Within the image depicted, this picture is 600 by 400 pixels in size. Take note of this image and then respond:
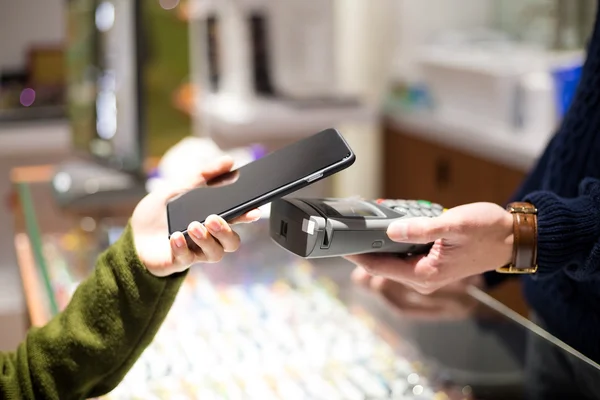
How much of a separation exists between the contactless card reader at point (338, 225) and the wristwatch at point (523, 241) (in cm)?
8

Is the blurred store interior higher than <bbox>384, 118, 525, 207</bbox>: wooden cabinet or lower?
higher

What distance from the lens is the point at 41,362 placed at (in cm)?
88

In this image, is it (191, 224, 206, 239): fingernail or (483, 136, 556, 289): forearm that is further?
(483, 136, 556, 289): forearm

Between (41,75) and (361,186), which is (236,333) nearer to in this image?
(361,186)

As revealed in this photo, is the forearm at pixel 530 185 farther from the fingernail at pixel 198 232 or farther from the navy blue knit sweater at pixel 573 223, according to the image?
the fingernail at pixel 198 232

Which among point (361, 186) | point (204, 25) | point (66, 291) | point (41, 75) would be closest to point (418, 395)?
point (66, 291)

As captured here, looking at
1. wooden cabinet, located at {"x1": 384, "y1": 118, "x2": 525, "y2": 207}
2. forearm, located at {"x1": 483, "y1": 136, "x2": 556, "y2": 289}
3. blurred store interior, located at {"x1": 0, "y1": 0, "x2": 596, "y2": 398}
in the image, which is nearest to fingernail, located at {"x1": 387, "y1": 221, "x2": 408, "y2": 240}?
forearm, located at {"x1": 483, "y1": 136, "x2": 556, "y2": 289}

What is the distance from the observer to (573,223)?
0.82 meters

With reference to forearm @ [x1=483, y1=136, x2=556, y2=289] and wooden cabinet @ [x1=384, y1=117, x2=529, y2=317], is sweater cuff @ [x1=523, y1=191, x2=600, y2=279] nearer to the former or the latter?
forearm @ [x1=483, y1=136, x2=556, y2=289]

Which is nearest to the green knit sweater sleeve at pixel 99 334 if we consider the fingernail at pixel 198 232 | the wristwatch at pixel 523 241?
the fingernail at pixel 198 232

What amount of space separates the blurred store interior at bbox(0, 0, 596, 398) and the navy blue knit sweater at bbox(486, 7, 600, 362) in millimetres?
286

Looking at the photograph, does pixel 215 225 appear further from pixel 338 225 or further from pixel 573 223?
pixel 573 223

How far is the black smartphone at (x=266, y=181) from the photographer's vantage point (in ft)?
2.56

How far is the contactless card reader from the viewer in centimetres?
79
